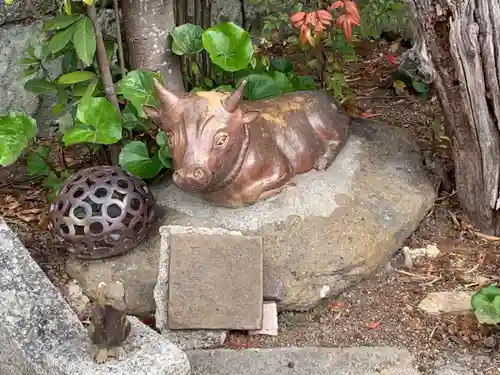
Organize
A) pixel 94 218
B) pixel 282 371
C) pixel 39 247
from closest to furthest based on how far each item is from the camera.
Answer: pixel 282 371
pixel 94 218
pixel 39 247

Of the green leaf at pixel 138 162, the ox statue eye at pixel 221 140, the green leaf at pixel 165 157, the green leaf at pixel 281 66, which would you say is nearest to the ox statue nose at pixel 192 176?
the ox statue eye at pixel 221 140

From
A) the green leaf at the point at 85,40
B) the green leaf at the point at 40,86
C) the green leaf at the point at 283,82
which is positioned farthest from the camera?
the green leaf at the point at 283,82

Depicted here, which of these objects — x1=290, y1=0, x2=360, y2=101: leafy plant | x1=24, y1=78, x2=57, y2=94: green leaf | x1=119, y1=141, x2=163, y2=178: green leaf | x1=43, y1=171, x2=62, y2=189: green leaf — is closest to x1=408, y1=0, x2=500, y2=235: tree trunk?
x1=290, y1=0, x2=360, y2=101: leafy plant

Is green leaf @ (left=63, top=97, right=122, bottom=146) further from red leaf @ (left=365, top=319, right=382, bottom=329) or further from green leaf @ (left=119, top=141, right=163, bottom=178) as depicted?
red leaf @ (left=365, top=319, right=382, bottom=329)

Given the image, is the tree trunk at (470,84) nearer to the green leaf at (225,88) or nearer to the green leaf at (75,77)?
the green leaf at (225,88)

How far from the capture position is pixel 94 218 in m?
3.16

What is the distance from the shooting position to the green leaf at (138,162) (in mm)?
3584

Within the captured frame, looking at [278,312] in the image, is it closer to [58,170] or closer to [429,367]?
[429,367]

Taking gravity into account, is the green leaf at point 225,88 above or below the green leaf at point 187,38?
below

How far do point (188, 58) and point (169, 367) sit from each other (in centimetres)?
184

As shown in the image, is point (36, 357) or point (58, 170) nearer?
point (36, 357)

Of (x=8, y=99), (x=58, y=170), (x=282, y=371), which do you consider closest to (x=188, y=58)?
(x=58, y=170)

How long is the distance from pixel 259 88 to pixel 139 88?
23.8 inches

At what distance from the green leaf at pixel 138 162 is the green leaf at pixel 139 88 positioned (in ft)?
0.58
